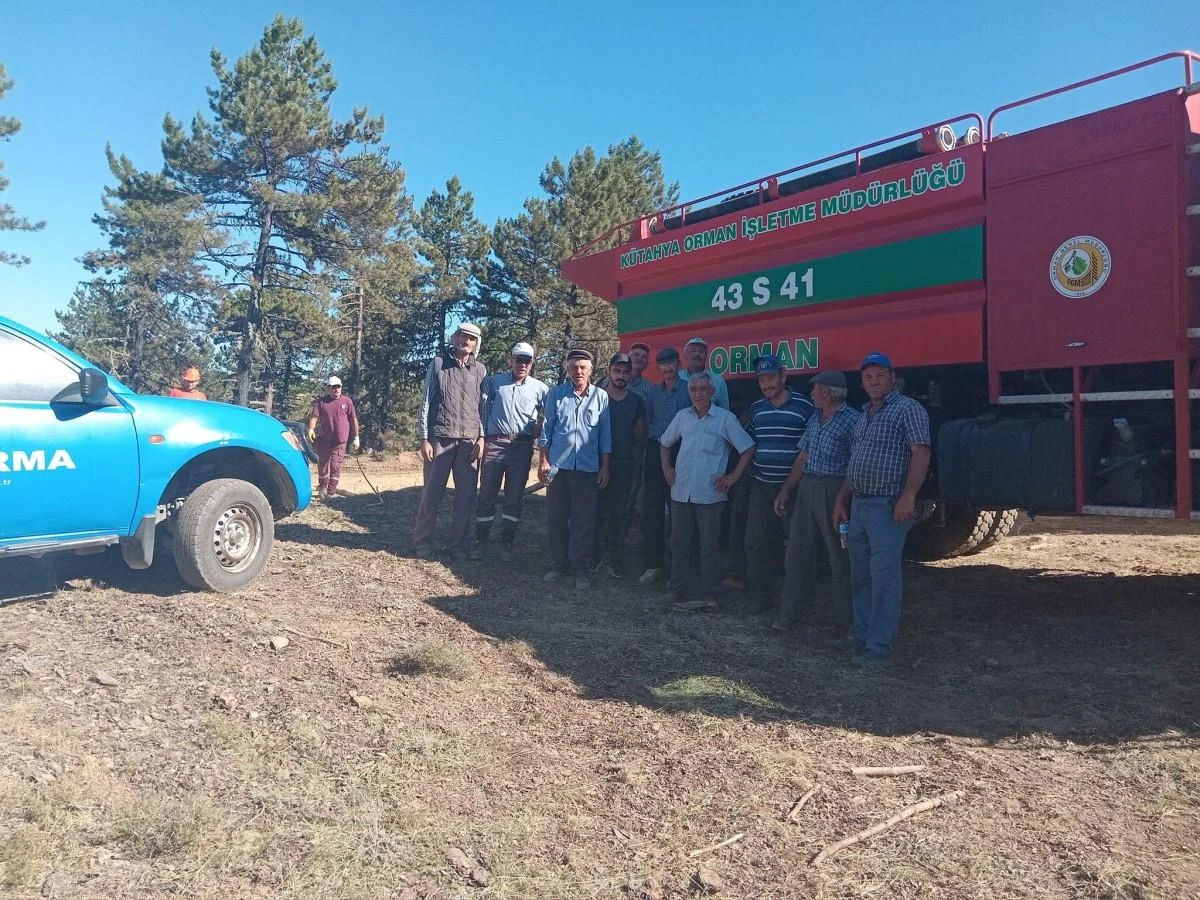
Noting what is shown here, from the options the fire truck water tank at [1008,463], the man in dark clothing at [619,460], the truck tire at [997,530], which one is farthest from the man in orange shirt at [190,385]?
the truck tire at [997,530]

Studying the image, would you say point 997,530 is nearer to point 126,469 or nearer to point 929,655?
point 929,655

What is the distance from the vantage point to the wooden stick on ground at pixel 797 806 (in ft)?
9.39

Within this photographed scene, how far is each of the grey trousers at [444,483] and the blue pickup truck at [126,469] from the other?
1.12m

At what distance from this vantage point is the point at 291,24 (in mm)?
25062

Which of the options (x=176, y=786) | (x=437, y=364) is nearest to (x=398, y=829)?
(x=176, y=786)

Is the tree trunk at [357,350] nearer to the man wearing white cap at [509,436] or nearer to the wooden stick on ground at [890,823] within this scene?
the man wearing white cap at [509,436]

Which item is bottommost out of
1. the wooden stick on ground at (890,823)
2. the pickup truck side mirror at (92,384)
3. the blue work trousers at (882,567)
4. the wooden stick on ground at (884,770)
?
the wooden stick on ground at (890,823)

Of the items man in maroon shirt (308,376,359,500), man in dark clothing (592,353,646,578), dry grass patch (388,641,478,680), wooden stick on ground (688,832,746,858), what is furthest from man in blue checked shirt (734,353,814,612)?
man in maroon shirt (308,376,359,500)

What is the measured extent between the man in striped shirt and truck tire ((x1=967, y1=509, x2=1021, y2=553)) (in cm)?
255

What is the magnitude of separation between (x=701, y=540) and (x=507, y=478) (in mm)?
1797

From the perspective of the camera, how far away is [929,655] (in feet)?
15.4

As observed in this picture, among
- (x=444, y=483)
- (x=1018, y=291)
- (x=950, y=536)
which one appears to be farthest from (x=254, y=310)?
(x=1018, y=291)

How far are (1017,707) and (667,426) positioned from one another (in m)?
2.98

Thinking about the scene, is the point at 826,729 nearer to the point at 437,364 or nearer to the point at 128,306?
the point at 437,364
